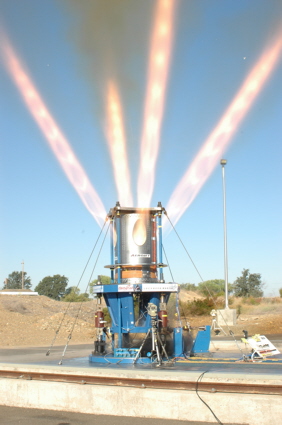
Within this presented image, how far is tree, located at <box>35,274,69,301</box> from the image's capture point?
13938cm

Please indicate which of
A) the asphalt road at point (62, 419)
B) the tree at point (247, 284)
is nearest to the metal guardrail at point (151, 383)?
the asphalt road at point (62, 419)

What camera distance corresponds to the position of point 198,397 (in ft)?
33.1

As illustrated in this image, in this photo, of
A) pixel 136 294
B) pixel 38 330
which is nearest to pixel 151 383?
pixel 136 294

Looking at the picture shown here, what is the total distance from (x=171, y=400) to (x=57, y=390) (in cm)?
301

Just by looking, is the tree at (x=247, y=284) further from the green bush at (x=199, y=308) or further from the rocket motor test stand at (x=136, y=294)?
the rocket motor test stand at (x=136, y=294)

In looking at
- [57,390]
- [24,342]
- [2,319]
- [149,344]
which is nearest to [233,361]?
[149,344]

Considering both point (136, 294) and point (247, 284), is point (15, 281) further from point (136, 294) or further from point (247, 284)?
point (136, 294)

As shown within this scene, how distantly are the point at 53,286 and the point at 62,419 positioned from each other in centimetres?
13294

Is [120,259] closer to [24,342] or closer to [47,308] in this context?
[24,342]

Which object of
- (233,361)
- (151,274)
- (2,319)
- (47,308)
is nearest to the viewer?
(233,361)

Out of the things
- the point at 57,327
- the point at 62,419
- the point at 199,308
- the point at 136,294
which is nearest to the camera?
the point at 62,419

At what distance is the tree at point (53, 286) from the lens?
457 feet

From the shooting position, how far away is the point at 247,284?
313 feet

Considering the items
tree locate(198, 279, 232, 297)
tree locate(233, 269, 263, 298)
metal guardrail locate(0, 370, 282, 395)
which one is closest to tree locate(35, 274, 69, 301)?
tree locate(198, 279, 232, 297)
